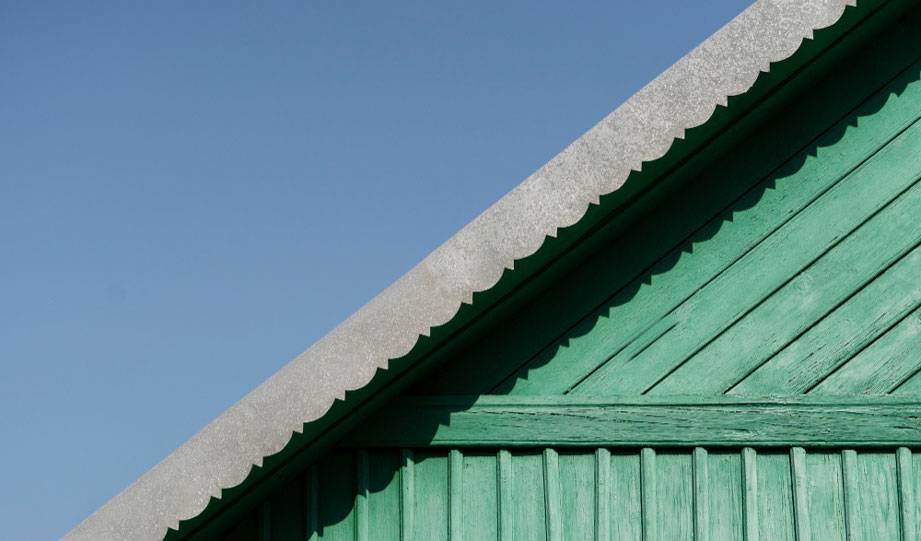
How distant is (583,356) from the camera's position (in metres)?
4.24

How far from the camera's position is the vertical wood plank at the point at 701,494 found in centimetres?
402

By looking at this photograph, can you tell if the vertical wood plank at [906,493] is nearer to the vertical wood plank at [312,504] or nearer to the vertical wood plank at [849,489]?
the vertical wood plank at [849,489]

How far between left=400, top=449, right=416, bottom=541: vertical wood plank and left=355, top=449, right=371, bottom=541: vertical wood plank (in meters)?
0.12

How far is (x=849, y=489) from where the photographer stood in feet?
13.1

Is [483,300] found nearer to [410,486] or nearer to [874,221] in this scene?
[410,486]

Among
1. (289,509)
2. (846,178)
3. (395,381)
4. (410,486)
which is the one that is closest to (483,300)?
(395,381)

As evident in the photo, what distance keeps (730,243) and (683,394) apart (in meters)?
0.57

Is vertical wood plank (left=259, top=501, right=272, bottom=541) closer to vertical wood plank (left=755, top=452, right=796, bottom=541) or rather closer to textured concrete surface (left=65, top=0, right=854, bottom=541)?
textured concrete surface (left=65, top=0, right=854, bottom=541)

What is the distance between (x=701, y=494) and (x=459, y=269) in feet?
3.67

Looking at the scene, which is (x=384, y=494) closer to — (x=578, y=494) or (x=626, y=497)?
(x=578, y=494)

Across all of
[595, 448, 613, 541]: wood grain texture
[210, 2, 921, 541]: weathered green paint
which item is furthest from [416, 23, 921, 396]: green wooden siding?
[595, 448, 613, 541]: wood grain texture

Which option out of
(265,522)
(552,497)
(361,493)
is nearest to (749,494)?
(552,497)

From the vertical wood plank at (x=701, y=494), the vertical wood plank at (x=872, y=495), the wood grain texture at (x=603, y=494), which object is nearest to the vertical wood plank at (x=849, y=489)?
the vertical wood plank at (x=872, y=495)

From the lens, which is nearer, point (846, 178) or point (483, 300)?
point (483, 300)
